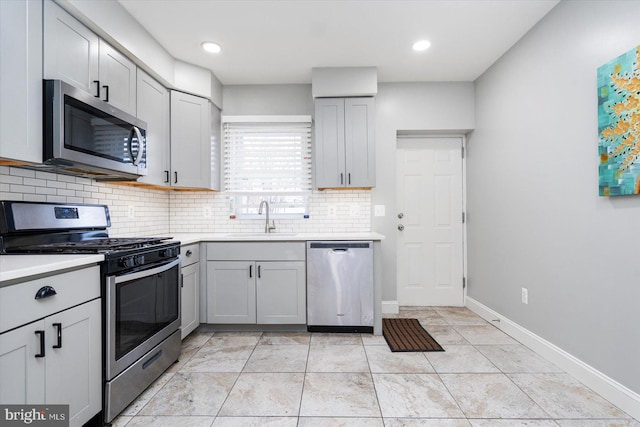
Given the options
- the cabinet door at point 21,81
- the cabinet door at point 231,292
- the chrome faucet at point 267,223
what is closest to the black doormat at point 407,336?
the cabinet door at point 231,292

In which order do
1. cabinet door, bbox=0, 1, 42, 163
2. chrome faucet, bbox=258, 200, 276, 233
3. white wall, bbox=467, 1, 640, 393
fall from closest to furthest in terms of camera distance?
cabinet door, bbox=0, 1, 42, 163, white wall, bbox=467, 1, 640, 393, chrome faucet, bbox=258, 200, 276, 233

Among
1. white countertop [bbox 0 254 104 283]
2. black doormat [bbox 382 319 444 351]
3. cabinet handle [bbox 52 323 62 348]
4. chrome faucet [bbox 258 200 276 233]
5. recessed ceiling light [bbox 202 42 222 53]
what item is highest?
recessed ceiling light [bbox 202 42 222 53]

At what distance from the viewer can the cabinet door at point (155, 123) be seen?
103 inches

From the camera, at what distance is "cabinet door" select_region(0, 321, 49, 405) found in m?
1.16

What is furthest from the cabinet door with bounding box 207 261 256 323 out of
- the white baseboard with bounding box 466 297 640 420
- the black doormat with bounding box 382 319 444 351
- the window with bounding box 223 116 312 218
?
the white baseboard with bounding box 466 297 640 420

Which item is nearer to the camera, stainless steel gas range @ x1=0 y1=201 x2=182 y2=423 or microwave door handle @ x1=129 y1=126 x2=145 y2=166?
stainless steel gas range @ x1=0 y1=201 x2=182 y2=423

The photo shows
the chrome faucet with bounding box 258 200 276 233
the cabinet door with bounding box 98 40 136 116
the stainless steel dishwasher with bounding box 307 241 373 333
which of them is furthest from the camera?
the chrome faucet with bounding box 258 200 276 233

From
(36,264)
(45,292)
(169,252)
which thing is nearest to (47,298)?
(45,292)

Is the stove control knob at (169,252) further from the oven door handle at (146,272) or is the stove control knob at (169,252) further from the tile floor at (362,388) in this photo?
the tile floor at (362,388)

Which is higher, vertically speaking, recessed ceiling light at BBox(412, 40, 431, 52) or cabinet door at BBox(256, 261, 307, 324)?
recessed ceiling light at BBox(412, 40, 431, 52)

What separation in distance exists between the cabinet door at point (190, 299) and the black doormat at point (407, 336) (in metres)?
1.75

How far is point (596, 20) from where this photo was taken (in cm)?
196

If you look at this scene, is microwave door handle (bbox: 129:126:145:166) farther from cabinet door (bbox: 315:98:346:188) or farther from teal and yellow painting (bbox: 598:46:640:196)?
teal and yellow painting (bbox: 598:46:640:196)

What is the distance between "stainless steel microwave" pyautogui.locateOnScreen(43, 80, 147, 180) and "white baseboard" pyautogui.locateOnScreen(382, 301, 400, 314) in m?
2.77
